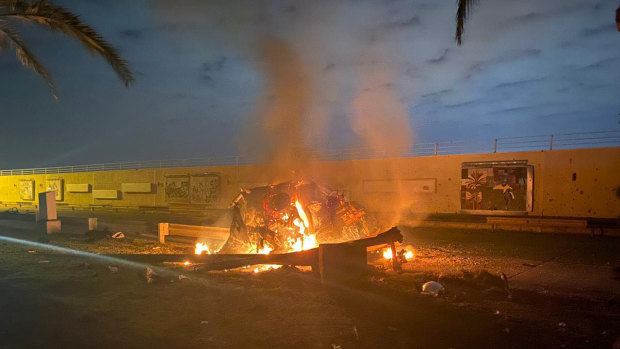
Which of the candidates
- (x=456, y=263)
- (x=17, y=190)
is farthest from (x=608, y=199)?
(x=17, y=190)

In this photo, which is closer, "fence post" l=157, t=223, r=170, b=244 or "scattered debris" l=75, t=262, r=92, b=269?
"scattered debris" l=75, t=262, r=92, b=269

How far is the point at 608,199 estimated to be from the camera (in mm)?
14844

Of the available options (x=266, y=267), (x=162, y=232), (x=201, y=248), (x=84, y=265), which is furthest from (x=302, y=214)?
(x=162, y=232)

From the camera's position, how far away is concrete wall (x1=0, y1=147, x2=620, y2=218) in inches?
590

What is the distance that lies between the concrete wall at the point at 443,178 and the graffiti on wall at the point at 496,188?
1.12 feet

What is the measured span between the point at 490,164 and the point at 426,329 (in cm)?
1367

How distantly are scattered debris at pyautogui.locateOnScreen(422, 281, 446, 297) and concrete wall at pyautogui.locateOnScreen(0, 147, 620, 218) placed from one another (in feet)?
18.8

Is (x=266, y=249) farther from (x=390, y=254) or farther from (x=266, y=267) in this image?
(x=390, y=254)

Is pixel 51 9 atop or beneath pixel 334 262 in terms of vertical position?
atop

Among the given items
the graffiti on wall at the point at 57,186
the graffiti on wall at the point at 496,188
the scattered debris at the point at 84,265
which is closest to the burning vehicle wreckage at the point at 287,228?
the scattered debris at the point at 84,265

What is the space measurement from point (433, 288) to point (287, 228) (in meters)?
4.29

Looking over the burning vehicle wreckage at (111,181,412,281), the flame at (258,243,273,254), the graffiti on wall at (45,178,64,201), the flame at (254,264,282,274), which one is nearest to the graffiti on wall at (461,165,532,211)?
the burning vehicle wreckage at (111,181,412,281)

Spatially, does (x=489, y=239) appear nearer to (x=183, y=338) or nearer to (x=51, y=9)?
(x=183, y=338)

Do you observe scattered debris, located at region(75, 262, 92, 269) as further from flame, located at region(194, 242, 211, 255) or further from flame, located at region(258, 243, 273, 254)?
flame, located at region(258, 243, 273, 254)
